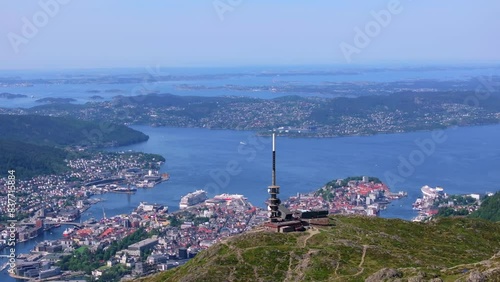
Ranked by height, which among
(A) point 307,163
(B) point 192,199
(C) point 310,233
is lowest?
(A) point 307,163

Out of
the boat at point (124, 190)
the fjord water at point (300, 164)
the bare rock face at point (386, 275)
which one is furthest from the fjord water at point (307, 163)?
the bare rock face at point (386, 275)

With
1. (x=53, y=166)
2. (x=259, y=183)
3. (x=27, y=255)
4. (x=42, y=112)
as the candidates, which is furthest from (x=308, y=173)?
(x=42, y=112)

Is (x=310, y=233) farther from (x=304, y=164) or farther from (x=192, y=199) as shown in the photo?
(x=304, y=164)

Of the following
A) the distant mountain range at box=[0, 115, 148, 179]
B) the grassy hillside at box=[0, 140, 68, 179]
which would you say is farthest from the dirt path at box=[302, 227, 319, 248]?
the distant mountain range at box=[0, 115, 148, 179]

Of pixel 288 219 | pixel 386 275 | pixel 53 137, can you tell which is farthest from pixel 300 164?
pixel 386 275

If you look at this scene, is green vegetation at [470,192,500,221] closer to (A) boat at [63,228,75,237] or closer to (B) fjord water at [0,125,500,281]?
(B) fjord water at [0,125,500,281]

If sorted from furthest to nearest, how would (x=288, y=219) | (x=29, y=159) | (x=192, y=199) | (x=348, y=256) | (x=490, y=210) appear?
1. (x=29, y=159)
2. (x=192, y=199)
3. (x=490, y=210)
4. (x=288, y=219)
5. (x=348, y=256)
